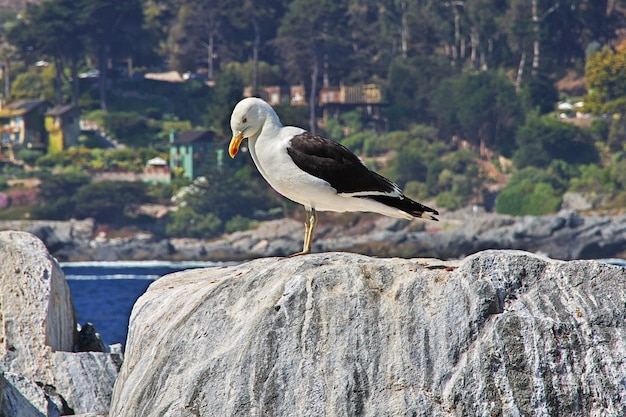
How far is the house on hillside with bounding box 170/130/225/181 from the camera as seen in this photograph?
359 feet

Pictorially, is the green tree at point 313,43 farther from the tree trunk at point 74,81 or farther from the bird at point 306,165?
the bird at point 306,165

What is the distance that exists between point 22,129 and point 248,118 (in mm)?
107572

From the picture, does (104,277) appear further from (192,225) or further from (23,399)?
(23,399)

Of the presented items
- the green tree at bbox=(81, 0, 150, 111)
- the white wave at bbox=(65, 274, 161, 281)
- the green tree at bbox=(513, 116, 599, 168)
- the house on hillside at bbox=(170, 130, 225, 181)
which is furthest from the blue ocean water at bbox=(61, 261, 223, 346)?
the green tree at bbox=(81, 0, 150, 111)

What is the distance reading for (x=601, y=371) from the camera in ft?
28.8

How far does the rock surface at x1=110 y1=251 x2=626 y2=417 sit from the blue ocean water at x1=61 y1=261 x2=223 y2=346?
32.5m

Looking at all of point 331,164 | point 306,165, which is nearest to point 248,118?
point 306,165

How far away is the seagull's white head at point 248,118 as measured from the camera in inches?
400

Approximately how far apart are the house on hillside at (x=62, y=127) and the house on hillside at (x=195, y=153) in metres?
9.31

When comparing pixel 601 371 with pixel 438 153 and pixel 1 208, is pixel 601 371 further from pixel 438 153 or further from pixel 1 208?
pixel 438 153

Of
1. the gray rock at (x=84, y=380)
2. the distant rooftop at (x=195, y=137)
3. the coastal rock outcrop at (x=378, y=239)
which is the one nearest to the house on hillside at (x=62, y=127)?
the distant rooftop at (x=195, y=137)

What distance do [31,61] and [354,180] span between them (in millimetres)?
123252

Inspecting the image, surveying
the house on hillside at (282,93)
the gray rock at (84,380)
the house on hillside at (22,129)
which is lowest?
the house on hillside at (22,129)

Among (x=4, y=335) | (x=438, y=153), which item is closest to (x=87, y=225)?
(x=438, y=153)
